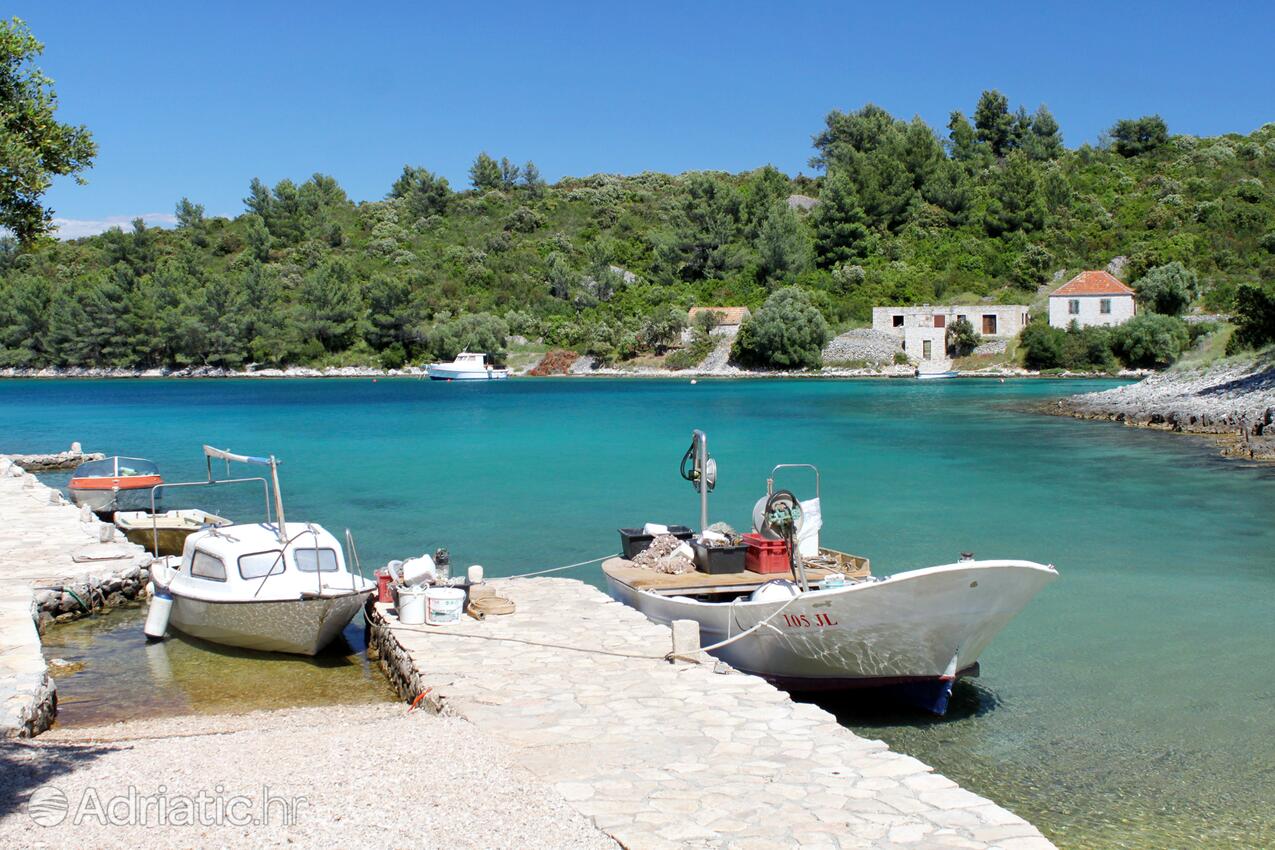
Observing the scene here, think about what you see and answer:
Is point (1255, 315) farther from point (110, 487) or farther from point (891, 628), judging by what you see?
point (110, 487)

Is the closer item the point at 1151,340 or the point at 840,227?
the point at 1151,340

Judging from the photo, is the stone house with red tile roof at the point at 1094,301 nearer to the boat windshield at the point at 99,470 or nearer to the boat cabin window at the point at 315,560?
the boat windshield at the point at 99,470

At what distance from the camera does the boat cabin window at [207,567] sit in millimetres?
12594

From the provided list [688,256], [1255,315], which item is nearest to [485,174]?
[688,256]

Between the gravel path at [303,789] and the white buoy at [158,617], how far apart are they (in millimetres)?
4681

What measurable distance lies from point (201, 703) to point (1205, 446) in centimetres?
3350

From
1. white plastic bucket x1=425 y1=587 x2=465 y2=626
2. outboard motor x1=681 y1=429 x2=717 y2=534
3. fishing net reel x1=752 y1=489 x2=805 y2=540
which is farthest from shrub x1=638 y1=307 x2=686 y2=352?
white plastic bucket x1=425 y1=587 x2=465 y2=626

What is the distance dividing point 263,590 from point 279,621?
0.50m

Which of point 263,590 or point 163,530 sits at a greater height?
point 263,590

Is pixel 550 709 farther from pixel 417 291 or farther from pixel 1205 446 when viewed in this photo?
pixel 417 291

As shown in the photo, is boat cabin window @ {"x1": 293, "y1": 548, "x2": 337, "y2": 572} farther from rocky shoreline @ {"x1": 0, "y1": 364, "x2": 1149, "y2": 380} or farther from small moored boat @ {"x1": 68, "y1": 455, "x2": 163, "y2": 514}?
rocky shoreline @ {"x1": 0, "y1": 364, "x2": 1149, "y2": 380}

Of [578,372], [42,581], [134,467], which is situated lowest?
[42,581]

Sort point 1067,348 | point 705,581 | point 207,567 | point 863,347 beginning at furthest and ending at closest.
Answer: point 863,347, point 1067,348, point 207,567, point 705,581

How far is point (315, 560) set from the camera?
1274 centimetres
